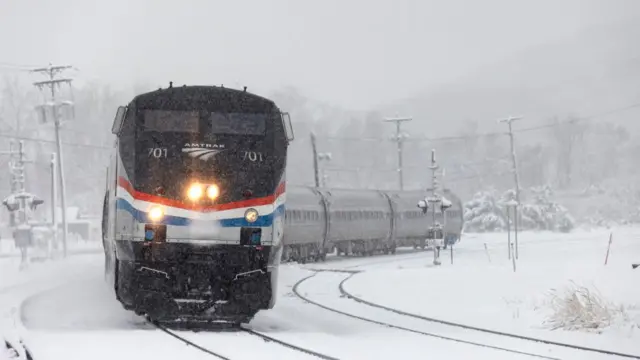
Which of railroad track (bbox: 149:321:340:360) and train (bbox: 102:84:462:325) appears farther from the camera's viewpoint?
train (bbox: 102:84:462:325)

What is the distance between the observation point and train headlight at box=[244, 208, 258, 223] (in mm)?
13562

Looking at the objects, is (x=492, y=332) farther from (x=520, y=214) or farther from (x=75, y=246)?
(x=520, y=214)

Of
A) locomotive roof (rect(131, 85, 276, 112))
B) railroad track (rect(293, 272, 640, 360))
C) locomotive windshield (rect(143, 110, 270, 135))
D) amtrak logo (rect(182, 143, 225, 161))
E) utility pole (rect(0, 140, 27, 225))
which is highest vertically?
utility pole (rect(0, 140, 27, 225))

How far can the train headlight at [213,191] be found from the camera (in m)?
13.5

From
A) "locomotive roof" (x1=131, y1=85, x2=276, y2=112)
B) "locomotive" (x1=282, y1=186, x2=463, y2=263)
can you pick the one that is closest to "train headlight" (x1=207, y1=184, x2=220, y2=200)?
"locomotive roof" (x1=131, y1=85, x2=276, y2=112)

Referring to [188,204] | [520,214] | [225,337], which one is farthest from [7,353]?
[520,214]

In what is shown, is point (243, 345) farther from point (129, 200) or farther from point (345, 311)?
point (345, 311)

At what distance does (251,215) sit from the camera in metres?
13.6

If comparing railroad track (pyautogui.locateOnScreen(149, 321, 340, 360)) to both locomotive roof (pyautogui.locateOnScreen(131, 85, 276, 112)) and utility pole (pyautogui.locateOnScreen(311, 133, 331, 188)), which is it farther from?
utility pole (pyautogui.locateOnScreen(311, 133, 331, 188))

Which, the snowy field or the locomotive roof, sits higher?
the locomotive roof

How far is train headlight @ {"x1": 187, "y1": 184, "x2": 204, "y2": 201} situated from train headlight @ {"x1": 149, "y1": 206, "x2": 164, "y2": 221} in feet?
1.54

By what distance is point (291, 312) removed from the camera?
17.9m

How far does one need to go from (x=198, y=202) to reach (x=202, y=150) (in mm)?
856

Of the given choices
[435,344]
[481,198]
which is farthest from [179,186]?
[481,198]
